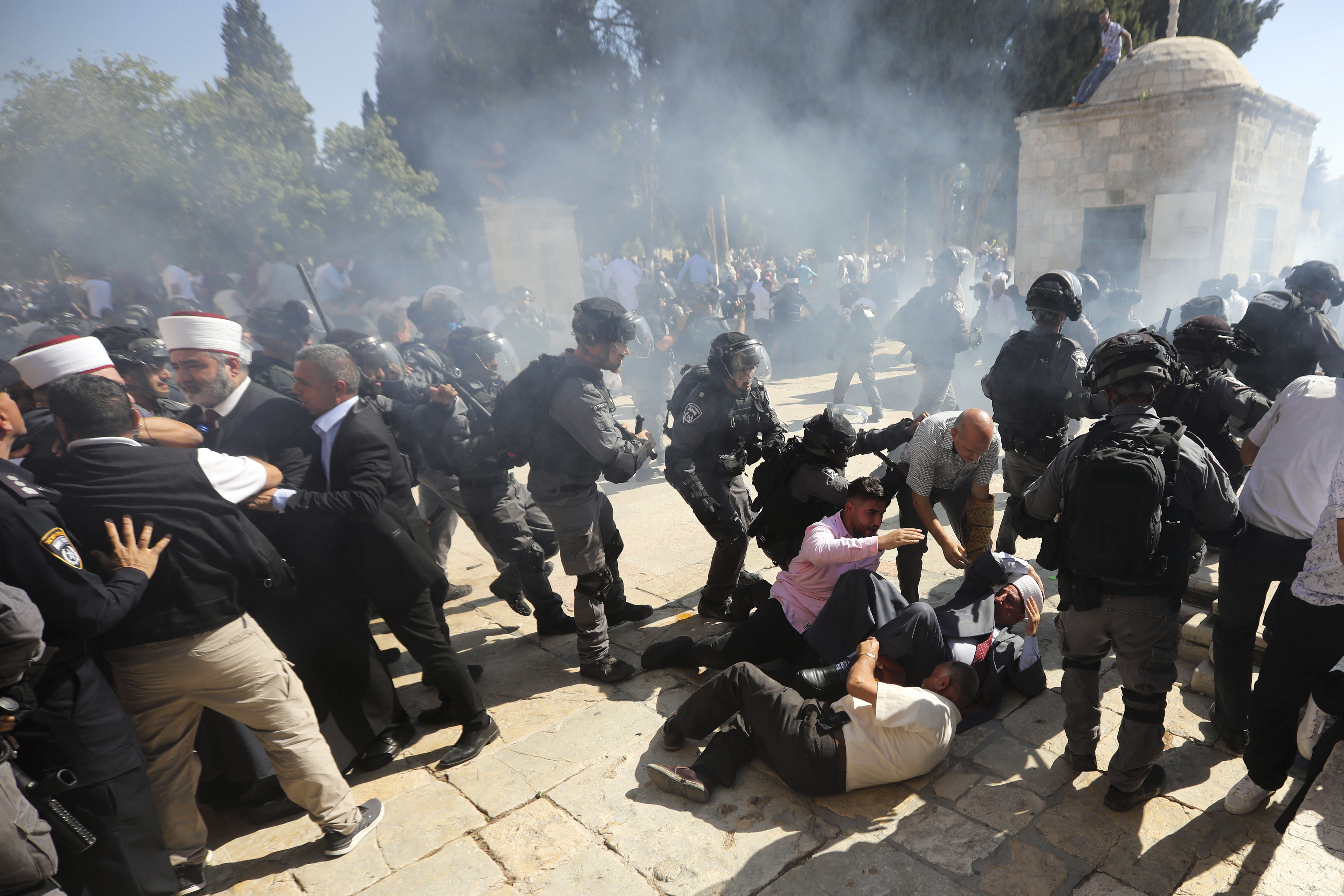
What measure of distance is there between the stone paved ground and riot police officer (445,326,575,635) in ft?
2.76

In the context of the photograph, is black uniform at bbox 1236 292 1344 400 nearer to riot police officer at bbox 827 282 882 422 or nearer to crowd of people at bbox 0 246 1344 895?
crowd of people at bbox 0 246 1344 895

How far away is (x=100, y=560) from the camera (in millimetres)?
2145

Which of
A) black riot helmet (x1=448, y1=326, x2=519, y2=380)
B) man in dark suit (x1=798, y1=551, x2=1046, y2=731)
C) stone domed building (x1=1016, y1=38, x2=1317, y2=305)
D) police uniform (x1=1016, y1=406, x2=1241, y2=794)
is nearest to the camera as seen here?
police uniform (x1=1016, y1=406, x2=1241, y2=794)

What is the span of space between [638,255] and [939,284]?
75.5ft

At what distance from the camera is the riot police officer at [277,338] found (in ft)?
14.1

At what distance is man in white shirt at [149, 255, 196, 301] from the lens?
1232 cm

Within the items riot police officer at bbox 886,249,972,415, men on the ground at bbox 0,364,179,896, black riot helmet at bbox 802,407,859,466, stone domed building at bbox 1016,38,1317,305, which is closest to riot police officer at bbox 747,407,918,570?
black riot helmet at bbox 802,407,859,466

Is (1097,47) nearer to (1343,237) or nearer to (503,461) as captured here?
(1343,237)

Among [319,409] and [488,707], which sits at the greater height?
[319,409]

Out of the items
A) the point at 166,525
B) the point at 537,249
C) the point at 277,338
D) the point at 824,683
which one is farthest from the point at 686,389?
the point at 537,249

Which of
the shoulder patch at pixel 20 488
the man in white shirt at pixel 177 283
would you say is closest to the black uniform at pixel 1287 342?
the shoulder patch at pixel 20 488

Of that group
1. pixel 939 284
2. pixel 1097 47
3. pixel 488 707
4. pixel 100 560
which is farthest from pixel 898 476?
pixel 1097 47

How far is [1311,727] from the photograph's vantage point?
2275 mm

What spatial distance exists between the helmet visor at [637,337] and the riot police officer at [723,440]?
1.68ft
